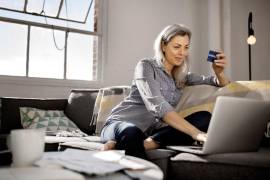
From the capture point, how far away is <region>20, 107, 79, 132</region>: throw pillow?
102 inches

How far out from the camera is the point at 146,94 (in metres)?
1.63

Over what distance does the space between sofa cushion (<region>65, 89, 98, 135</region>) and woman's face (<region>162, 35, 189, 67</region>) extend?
3.61ft

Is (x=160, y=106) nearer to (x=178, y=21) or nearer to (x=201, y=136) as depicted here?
(x=201, y=136)

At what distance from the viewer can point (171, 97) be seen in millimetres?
1832

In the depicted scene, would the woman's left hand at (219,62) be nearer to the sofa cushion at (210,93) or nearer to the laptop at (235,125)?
the sofa cushion at (210,93)

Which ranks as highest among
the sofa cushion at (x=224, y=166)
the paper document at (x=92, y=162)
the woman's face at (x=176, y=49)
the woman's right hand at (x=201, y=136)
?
the woman's face at (x=176, y=49)

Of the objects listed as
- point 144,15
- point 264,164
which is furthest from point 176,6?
point 264,164

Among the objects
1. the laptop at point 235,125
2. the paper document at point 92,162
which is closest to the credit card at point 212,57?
the laptop at point 235,125

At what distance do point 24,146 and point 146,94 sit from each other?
0.85 meters

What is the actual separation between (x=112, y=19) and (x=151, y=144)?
7.66 feet

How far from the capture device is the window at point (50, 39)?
3.20 meters

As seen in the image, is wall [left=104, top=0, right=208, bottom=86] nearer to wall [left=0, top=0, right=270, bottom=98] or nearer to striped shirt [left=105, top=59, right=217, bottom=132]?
wall [left=0, top=0, right=270, bottom=98]

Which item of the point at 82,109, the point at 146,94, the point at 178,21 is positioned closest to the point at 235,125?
the point at 146,94

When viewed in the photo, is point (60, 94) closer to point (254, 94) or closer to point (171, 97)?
point (171, 97)
